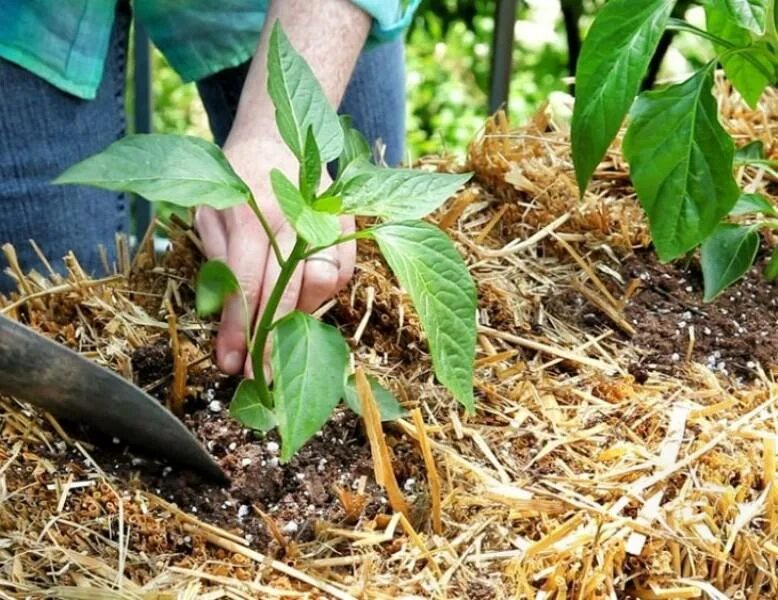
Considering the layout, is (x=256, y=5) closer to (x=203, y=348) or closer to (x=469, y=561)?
(x=203, y=348)

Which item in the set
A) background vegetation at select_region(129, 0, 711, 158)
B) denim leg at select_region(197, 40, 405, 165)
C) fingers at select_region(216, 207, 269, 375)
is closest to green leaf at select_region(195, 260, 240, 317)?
fingers at select_region(216, 207, 269, 375)

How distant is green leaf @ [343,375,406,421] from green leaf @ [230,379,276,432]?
55mm

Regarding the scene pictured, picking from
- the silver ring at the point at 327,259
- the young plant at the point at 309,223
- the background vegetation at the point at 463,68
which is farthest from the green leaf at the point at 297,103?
the background vegetation at the point at 463,68

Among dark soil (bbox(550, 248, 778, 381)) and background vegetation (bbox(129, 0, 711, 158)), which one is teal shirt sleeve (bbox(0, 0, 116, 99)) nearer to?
dark soil (bbox(550, 248, 778, 381))

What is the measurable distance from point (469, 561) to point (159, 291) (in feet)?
1.20

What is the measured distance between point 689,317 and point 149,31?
26.2 inches

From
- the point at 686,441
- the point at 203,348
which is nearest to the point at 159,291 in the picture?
the point at 203,348

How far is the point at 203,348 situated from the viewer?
856mm

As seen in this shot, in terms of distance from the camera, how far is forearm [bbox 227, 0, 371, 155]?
948 millimetres

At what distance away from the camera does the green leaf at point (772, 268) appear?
952 mm

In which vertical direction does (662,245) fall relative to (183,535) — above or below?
above

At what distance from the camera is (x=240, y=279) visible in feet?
2.81

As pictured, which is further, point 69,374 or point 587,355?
point 587,355

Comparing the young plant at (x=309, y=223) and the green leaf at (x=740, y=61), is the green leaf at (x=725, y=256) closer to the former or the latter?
the green leaf at (x=740, y=61)
